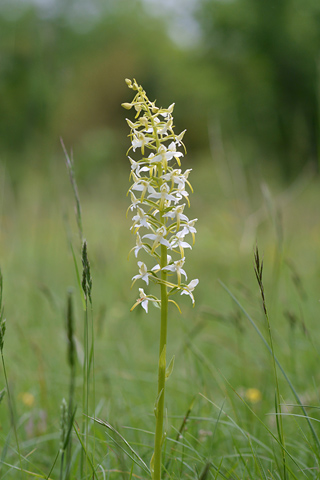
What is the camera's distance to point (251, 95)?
46.6 ft

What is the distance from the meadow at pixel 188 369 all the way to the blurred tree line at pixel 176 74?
6198mm

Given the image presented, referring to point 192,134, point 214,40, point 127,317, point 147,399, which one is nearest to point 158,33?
point 192,134

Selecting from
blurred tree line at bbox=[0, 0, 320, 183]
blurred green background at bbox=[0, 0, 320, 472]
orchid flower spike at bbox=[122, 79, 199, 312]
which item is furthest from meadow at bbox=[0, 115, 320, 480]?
blurred tree line at bbox=[0, 0, 320, 183]

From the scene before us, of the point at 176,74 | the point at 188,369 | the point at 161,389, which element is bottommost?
the point at 188,369

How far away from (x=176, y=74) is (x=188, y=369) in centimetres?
1756

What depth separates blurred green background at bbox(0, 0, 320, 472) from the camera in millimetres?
2600

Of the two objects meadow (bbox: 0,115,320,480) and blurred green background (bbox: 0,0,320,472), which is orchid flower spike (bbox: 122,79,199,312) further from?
blurred green background (bbox: 0,0,320,472)

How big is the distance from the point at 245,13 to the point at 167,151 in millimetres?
14782

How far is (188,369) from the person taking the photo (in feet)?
7.24

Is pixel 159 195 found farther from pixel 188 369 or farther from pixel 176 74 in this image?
pixel 176 74

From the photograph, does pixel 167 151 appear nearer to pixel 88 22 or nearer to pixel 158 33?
pixel 88 22

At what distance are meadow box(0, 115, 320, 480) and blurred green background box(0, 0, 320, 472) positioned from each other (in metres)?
0.03

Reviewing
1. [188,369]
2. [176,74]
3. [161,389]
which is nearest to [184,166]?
[176,74]

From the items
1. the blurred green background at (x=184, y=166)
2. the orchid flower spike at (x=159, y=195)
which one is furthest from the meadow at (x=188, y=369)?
the orchid flower spike at (x=159, y=195)
